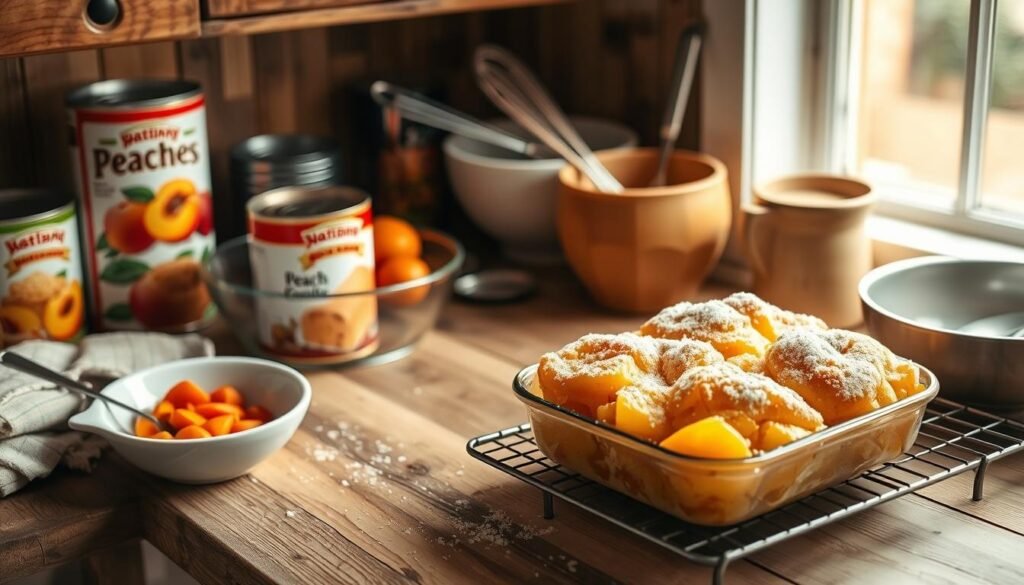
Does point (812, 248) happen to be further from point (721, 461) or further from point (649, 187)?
point (721, 461)

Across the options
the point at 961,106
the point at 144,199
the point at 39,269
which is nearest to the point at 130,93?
the point at 144,199

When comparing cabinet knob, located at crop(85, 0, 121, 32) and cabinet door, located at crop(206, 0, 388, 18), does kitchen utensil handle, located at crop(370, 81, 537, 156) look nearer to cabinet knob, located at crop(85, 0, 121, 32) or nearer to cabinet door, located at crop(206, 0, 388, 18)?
cabinet door, located at crop(206, 0, 388, 18)

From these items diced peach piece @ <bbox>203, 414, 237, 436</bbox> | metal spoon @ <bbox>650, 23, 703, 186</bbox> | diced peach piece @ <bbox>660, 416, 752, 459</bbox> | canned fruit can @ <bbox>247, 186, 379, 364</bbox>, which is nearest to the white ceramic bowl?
metal spoon @ <bbox>650, 23, 703, 186</bbox>

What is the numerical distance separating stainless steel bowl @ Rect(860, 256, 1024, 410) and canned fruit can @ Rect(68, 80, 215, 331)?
0.73 m

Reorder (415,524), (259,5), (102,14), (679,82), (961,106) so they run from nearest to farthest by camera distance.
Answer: (415,524) → (102,14) → (259,5) → (679,82) → (961,106)

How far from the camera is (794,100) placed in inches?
55.8

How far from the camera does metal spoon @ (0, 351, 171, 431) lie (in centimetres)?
104

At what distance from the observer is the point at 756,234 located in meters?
1.29

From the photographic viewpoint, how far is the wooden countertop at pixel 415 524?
0.87m

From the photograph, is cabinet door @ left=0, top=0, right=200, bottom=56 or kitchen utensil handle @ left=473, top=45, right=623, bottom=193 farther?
kitchen utensil handle @ left=473, top=45, right=623, bottom=193

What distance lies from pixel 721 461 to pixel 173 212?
762 mm

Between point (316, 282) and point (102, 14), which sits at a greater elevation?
point (102, 14)

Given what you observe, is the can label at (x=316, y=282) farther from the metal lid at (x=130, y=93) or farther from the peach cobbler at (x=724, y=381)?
the peach cobbler at (x=724, y=381)

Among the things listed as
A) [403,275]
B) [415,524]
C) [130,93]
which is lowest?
[415,524]
